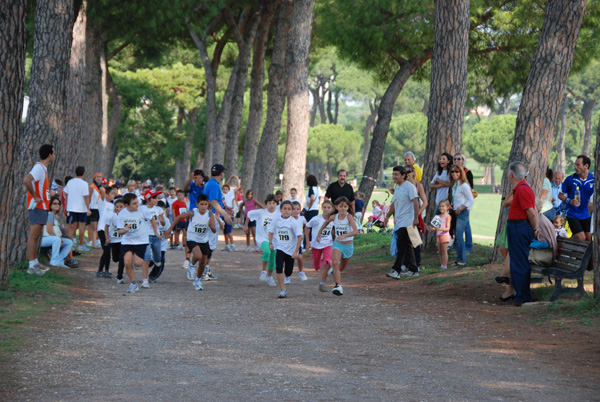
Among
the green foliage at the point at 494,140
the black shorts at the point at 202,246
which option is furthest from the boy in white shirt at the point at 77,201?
the green foliage at the point at 494,140

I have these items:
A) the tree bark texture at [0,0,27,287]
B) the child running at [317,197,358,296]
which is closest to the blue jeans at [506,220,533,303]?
the child running at [317,197,358,296]

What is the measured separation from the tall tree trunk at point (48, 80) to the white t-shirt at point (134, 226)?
9.03 feet

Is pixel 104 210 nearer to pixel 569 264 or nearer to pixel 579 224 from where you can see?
pixel 579 224

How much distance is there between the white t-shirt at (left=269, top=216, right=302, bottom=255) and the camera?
10.8m

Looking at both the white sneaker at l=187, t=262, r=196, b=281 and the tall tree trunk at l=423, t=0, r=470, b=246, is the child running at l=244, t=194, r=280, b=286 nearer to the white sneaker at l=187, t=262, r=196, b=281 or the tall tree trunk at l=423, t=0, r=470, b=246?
the white sneaker at l=187, t=262, r=196, b=281

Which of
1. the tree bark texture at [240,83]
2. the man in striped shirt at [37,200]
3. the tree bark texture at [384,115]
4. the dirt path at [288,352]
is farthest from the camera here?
the tree bark texture at [240,83]

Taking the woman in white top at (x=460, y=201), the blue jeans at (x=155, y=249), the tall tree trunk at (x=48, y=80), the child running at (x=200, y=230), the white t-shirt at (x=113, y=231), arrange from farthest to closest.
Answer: the tall tree trunk at (x=48, y=80)
the woman in white top at (x=460, y=201)
the white t-shirt at (x=113, y=231)
the blue jeans at (x=155, y=249)
the child running at (x=200, y=230)

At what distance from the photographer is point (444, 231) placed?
12594 millimetres

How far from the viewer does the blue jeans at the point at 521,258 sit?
30.6ft

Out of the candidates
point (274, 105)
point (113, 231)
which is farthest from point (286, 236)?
point (274, 105)

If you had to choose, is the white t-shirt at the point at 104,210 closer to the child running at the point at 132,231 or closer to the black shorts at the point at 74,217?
the black shorts at the point at 74,217

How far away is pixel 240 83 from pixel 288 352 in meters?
23.3

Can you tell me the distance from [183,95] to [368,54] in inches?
1029

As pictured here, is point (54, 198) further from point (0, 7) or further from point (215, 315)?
point (215, 315)
